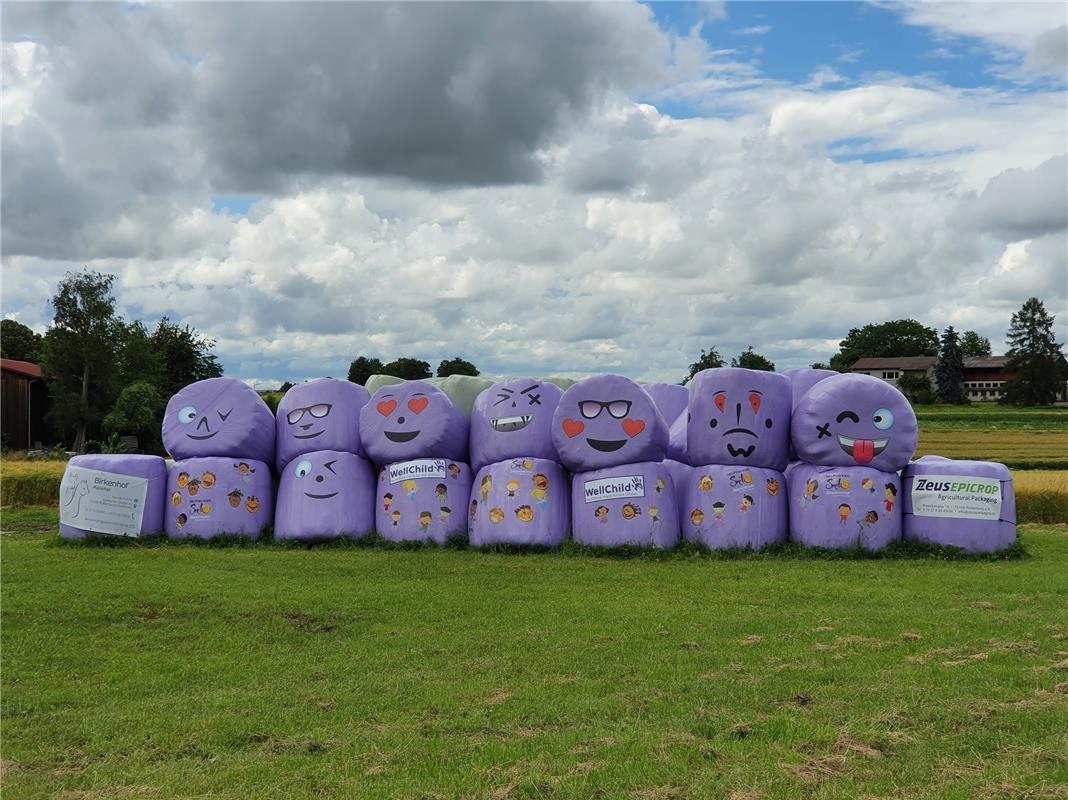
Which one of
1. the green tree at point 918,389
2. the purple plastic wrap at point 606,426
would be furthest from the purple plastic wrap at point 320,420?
the green tree at point 918,389

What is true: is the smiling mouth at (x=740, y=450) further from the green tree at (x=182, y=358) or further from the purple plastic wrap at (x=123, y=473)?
the green tree at (x=182, y=358)

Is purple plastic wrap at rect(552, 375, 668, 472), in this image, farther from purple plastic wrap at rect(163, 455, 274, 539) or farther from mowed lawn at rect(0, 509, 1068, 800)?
purple plastic wrap at rect(163, 455, 274, 539)

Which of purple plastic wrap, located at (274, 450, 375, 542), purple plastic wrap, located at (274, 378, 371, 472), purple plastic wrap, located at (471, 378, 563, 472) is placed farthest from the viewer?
purple plastic wrap, located at (274, 378, 371, 472)

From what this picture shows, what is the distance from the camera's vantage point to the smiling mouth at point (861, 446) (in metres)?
13.5

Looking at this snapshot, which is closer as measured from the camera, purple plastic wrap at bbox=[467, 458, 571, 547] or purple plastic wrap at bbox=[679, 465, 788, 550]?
purple plastic wrap at bbox=[679, 465, 788, 550]

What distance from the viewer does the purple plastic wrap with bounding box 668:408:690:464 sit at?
15.1 m

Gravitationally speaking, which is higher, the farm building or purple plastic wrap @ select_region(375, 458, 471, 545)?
the farm building

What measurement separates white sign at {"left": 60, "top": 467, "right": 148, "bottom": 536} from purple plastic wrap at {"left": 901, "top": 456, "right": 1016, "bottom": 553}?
36.9 feet

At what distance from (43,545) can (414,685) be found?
10.4 meters

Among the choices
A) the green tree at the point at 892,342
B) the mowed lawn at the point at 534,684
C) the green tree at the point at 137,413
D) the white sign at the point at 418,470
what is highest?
the green tree at the point at 892,342

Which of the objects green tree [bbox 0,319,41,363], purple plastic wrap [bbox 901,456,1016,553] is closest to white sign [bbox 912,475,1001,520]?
purple plastic wrap [bbox 901,456,1016,553]

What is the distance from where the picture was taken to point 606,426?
13742mm

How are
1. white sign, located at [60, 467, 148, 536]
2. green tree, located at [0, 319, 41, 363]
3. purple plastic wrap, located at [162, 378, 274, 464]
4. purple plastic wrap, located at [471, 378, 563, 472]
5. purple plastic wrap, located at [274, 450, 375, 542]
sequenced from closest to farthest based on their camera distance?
purple plastic wrap, located at [471, 378, 563, 472], purple plastic wrap, located at [274, 450, 375, 542], white sign, located at [60, 467, 148, 536], purple plastic wrap, located at [162, 378, 274, 464], green tree, located at [0, 319, 41, 363]

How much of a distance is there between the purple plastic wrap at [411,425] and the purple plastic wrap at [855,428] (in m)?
5.03
